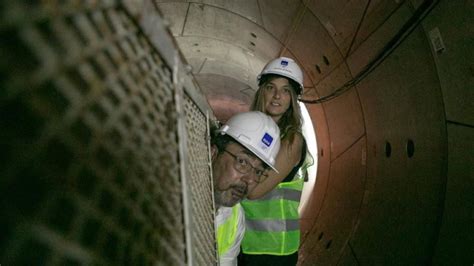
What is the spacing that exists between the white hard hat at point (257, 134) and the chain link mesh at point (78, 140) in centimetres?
151

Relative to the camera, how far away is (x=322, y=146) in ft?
17.8

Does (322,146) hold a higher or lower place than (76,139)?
higher

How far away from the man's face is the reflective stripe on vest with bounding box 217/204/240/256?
16 cm

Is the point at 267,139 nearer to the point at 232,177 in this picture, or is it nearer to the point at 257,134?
the point at 257,134

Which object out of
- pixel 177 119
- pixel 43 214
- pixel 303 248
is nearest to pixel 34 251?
pixel 43 214

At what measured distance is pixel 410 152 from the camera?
9.14 feet

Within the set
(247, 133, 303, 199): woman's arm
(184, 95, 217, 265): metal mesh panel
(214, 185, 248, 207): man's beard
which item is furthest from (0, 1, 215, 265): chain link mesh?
(247, 133, 303, 199): woman's arm

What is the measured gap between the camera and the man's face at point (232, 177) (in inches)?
92.8

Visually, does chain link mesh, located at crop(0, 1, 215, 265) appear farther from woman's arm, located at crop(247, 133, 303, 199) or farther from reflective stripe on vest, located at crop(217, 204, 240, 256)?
woman's arm, located at crop(247, 133, 303, 199)

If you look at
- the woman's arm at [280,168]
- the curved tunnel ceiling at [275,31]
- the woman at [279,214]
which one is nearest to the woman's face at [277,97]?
the woman at [279,214]

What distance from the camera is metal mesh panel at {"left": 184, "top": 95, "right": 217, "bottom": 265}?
1.40 m

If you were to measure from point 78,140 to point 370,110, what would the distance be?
332 centimetres

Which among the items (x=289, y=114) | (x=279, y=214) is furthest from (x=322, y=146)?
(x=279, y=214)

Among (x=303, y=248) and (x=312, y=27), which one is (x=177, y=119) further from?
(x=303, y=248)
